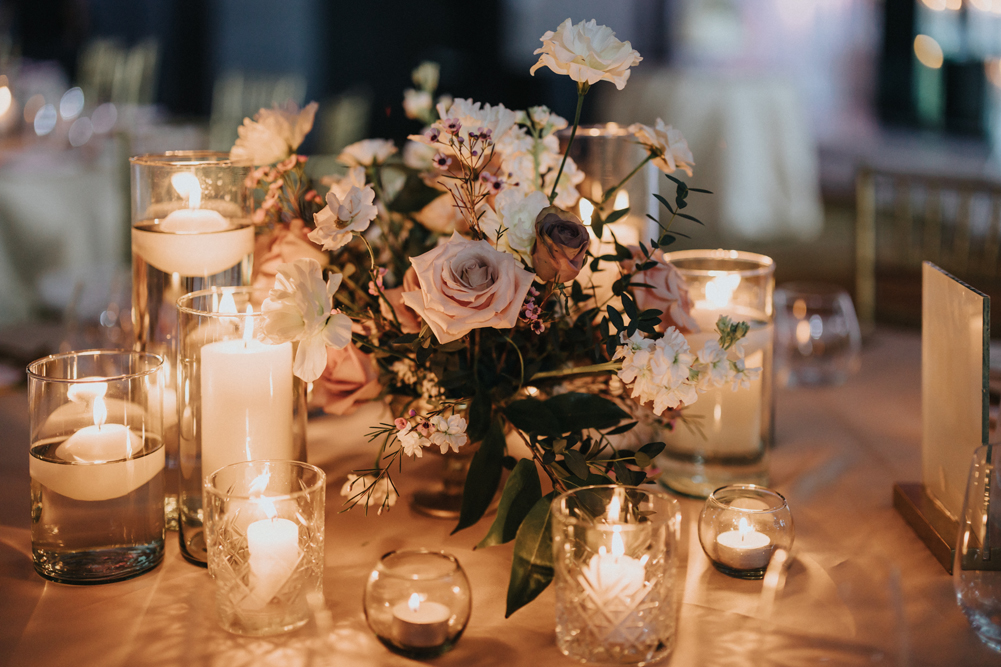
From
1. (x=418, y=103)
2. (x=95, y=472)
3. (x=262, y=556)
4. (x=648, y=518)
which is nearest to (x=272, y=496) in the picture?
(x=262, y=556)

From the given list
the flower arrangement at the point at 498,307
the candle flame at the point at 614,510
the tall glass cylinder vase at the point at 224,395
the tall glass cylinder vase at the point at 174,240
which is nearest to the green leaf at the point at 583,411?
the flower arrangement at the point at 498,307

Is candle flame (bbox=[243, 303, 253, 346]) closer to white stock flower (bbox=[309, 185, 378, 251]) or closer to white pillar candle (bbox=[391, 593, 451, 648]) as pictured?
white stock flower (bbox=[309, 185, 378, 251])

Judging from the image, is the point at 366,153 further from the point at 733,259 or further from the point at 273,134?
the point at 733,259

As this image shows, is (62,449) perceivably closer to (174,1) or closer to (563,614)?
(563,614)

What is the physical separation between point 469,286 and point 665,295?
0.65ft

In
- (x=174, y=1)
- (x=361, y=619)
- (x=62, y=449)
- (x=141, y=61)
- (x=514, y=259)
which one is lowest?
(x=361, y=619)

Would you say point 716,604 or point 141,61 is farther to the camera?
point 141,61

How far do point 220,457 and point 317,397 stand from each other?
0.12 meters

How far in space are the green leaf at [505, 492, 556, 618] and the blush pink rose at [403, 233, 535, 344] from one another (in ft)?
0.46

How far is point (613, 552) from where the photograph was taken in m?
0.59

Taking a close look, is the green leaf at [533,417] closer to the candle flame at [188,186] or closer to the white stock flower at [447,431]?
the white stock flower at [447,431]

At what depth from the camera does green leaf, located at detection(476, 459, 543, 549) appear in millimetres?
A: 673

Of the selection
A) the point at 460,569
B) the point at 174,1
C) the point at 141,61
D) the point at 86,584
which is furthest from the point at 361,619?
the point at 174,1

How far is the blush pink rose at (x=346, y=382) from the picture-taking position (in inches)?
31.1
